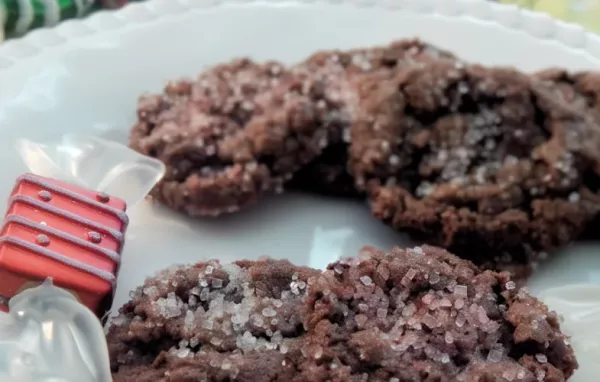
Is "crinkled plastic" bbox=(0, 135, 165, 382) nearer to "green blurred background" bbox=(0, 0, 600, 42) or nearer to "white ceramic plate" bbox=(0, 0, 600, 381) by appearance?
"white ceramic plate" bbox=(0, 0, 600, 381)

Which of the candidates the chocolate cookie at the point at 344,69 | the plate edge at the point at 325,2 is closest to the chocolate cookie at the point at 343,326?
the chocolate cookie at the point at 344,69

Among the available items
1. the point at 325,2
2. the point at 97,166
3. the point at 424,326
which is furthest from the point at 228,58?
the point at 424,326

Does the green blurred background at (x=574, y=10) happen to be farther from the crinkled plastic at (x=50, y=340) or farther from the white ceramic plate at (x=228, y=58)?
the crinkled plastic at (x=50, y=340)

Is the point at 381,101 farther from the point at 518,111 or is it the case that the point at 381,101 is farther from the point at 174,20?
the point at 174,20

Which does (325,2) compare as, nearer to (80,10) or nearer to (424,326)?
(80,10)

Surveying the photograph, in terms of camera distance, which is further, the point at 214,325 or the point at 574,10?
the point at 574,10

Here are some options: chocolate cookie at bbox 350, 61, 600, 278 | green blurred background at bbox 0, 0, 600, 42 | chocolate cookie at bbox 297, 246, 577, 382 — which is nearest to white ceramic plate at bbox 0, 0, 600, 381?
chocolate cookie at bbox 350, 61, 600, 278
